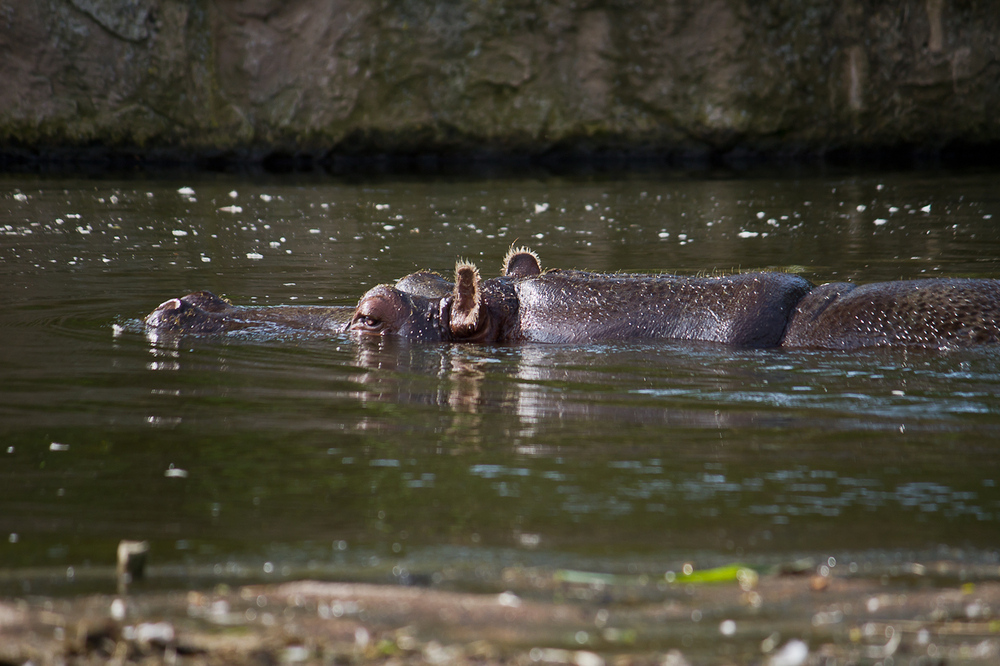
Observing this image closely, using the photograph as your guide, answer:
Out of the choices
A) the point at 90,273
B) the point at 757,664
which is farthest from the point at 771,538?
the point at 90,273

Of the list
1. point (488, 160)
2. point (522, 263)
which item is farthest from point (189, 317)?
point (488, 160)

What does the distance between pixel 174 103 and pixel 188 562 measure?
50.5 feet

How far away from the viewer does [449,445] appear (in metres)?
3.50

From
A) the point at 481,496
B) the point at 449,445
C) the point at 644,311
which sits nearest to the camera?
the point at 481,496

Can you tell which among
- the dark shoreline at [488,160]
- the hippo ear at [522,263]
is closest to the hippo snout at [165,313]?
the hippo ear at [522,263]

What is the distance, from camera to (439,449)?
11.3ft

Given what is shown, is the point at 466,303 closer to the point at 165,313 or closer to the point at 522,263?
the point at 522,263

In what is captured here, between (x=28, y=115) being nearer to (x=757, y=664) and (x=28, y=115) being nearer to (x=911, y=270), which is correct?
(x=911, y=270)

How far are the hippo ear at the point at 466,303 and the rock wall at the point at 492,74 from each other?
12.2 metres

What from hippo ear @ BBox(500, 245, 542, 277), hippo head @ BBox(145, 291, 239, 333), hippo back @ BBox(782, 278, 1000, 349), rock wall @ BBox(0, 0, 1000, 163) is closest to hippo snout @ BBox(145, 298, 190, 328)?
hippo head @ BBox(145, 291, 239, 333)

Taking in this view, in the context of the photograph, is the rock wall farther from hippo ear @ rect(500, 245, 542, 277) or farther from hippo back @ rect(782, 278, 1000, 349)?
hippo back @ rect(782, 278, 1000, 349)

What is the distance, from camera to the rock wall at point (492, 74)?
16484 mm

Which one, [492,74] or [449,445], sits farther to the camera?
[492,74]

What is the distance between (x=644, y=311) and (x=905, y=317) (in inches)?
47.4
